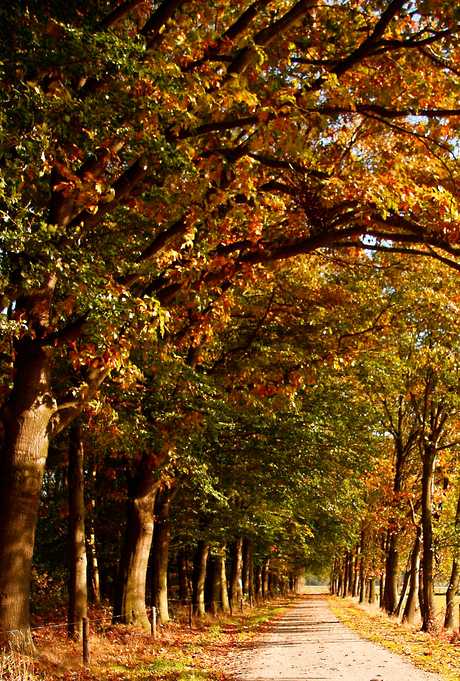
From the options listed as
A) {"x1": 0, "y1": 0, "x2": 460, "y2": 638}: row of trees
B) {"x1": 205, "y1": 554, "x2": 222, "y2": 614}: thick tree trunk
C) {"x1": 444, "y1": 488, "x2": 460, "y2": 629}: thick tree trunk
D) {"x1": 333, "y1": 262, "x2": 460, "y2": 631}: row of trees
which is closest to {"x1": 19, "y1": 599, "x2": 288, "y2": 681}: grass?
{"x1": 0, "y1": 0, "x2": 460, "y2": 638}: row of trees

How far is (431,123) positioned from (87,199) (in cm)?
443

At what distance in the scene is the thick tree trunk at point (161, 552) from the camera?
18.5m

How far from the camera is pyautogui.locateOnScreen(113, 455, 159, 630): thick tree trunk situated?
14.8 metres

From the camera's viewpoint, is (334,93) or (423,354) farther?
(423,354)

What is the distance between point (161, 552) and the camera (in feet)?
64.2

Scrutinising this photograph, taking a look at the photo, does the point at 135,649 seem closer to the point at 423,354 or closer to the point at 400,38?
the point at 423,354

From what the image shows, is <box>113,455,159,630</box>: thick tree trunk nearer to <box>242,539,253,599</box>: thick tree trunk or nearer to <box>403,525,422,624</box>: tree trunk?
<box>403,525,422,624</box>: tree trunk

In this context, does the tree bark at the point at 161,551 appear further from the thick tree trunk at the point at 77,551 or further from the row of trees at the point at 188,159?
the row of trees at the point at 188,159

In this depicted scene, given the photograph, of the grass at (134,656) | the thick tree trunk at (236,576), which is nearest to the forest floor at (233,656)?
the grass at (134,656)

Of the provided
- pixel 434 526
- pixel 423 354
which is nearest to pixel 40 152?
pixel 423 354

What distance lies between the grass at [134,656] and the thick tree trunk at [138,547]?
0.62 m

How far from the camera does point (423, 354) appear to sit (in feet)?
49.8

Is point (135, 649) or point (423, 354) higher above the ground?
point (423, 354)

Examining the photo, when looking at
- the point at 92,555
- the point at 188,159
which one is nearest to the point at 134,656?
the point at 188,159
